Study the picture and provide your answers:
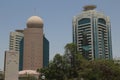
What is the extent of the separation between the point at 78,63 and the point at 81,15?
281 ft

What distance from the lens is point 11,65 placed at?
36.9 m

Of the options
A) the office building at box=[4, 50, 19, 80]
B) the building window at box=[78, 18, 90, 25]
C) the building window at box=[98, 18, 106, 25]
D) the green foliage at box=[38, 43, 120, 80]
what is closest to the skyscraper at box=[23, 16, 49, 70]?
the building window at box=[78, 18, 90, 25]

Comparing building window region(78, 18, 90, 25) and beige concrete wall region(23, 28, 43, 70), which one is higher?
building window region(78, 18, 90, 25)

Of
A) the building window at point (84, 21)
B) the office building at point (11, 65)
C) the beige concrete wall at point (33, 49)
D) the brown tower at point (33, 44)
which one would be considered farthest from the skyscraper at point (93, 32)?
the office building at point (11, 65)

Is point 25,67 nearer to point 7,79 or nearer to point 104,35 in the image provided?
point 104,35

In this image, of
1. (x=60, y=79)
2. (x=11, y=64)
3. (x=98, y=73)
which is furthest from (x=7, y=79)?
(x=60, y=79)

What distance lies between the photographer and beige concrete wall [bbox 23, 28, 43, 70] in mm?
111844

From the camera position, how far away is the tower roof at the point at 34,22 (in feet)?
368

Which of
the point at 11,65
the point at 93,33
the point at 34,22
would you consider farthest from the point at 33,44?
the point at 11,65

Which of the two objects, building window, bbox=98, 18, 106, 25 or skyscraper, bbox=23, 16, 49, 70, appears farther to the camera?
building window, bbox=98, 18, 106, 25

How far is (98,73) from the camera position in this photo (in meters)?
44.0

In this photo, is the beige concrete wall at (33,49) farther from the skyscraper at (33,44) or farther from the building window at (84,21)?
the building window at (84,21)

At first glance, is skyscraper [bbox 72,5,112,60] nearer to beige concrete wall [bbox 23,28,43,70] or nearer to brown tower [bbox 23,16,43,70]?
beige concrete wall [bbox 23,28,43,70]

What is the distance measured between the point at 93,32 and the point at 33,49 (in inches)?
1428
